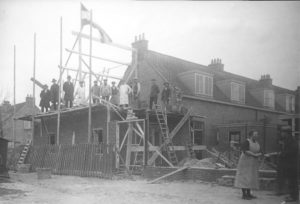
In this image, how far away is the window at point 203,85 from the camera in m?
23.0

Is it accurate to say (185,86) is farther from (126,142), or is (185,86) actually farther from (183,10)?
(183,10)

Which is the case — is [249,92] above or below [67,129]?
above

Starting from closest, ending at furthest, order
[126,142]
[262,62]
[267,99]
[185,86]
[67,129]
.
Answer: [262,62] → [126,142] → [67,129] → [185,86] → [267,99]

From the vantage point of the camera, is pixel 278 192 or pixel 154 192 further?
pixel 154 192

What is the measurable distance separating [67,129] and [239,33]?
1410cm

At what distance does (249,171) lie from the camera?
870 cm

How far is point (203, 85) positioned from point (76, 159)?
35.6ft

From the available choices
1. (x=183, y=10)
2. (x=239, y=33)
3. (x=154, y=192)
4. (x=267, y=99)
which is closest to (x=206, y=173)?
(x=154, y=192)

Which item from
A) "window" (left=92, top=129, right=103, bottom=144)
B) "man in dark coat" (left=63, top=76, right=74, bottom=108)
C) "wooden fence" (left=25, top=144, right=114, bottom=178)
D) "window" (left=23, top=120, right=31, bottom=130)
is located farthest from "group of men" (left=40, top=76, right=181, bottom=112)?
"window" (left=23, top=120, right=31, bottom=130)

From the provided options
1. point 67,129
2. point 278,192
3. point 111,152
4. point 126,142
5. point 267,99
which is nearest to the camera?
point 278,192

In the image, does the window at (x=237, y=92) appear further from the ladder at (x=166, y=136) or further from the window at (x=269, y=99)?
the ladder at (x=166, y=136)

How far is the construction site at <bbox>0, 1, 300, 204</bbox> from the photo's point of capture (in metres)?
13.8

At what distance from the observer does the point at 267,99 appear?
2867 centimetres

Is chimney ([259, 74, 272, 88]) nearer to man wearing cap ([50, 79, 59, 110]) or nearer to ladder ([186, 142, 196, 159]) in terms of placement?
ladder ([186, 142, 196, 159])
